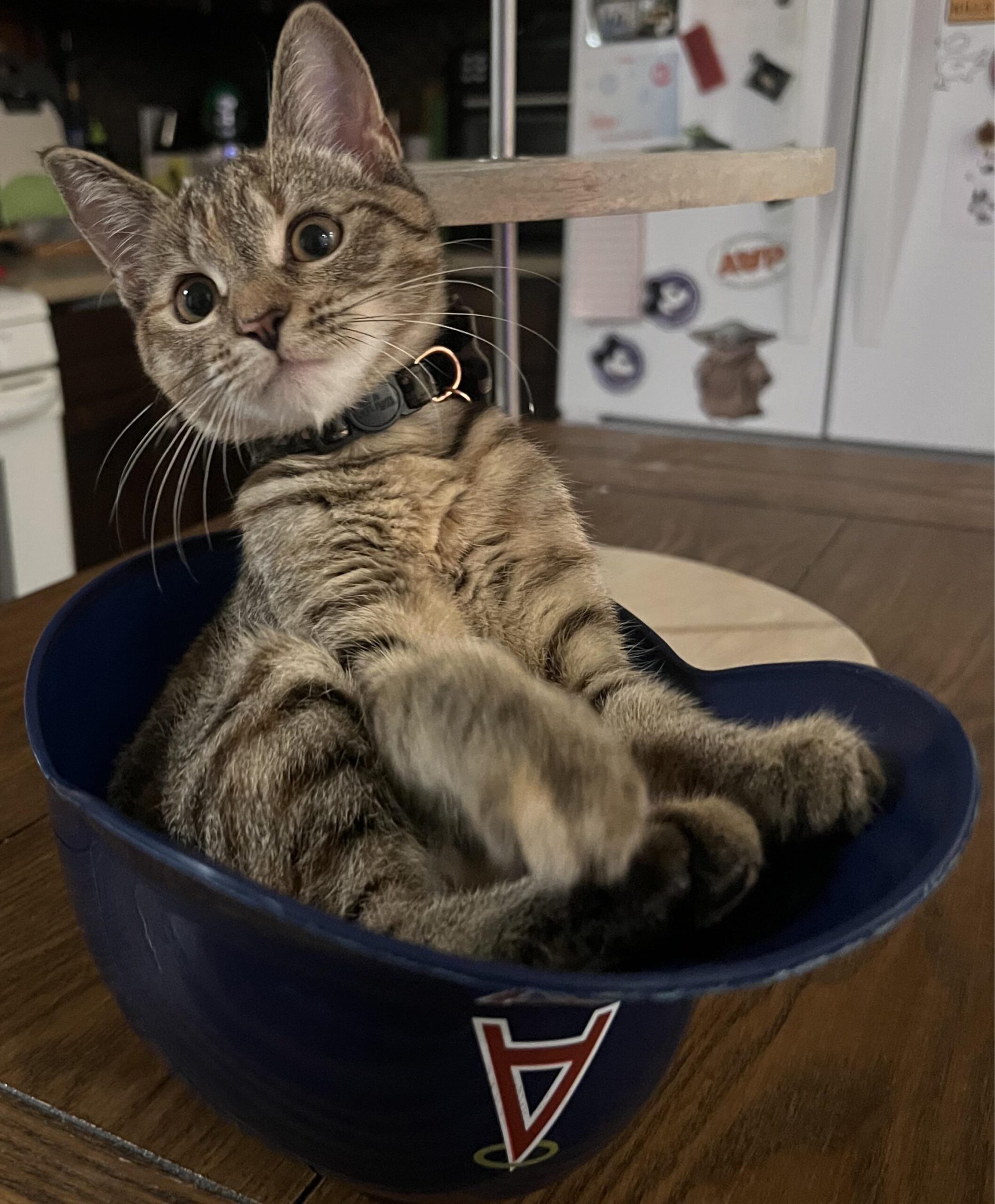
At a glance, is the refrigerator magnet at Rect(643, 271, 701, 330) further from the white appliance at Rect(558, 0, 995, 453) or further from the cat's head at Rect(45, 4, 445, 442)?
the cat's head at Rect(45, 4, 445, 442)

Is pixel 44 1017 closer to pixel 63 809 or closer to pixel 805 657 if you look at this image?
pixel 63 809

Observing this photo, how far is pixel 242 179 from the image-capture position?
706 millimetres

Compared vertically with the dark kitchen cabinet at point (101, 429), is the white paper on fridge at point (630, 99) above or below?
above

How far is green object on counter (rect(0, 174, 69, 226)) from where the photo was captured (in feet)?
6.95

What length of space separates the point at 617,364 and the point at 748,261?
0.36m

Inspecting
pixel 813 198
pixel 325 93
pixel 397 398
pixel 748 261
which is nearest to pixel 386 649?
pixel 397 398

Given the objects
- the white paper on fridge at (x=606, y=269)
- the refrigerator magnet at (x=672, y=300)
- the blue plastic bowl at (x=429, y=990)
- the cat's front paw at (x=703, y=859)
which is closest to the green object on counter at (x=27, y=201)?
the white paper on fridge at (x=606, y=269)

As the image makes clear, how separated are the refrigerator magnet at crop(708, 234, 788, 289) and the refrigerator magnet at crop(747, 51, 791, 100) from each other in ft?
0.80

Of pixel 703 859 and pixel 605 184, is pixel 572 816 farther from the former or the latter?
pixel 605 184

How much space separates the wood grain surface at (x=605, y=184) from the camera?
24.0 inches

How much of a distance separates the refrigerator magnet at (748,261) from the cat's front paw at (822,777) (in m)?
1.64

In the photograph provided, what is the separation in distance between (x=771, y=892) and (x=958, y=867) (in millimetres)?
272

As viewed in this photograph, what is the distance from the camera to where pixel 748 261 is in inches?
78.7

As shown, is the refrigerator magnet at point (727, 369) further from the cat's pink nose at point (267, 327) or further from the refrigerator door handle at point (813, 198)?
the cat's pink nose at point (267, 327)
